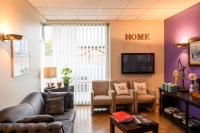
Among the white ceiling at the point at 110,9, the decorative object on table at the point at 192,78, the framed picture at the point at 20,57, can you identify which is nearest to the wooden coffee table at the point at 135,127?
the decorative object on table at the point at 192,78

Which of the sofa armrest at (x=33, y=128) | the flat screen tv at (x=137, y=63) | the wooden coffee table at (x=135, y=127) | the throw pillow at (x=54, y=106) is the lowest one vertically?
the wooden coffee table at (x=135, y=127)

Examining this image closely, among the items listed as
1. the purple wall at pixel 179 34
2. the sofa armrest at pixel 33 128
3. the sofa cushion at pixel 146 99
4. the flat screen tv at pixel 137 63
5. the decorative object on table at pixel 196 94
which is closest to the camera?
the sofa armrest at pixel 33 128

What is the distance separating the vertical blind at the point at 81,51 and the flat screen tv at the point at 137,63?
67 centimetres

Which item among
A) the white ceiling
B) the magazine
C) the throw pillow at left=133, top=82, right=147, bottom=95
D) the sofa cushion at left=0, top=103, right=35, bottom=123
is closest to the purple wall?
the white ceiling

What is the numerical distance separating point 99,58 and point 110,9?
1846mm

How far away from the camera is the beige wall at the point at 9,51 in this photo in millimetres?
3078

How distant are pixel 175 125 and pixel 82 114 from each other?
7.78 ft

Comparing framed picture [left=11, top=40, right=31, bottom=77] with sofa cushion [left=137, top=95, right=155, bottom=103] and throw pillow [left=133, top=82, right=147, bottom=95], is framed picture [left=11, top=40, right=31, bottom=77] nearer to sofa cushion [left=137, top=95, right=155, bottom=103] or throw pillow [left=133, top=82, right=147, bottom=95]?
sofa cushion [left=137, top=95, right=155, bottom=103]

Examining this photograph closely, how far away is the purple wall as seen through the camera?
4632mm

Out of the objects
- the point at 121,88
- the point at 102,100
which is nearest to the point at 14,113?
the point at 102,100

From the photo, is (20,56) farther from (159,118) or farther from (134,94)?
(159,118)

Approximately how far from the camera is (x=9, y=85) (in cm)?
327

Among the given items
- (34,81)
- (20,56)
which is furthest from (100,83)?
(20,56)

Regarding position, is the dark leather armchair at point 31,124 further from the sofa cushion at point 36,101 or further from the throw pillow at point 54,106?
the throw pillow at point 54,106
